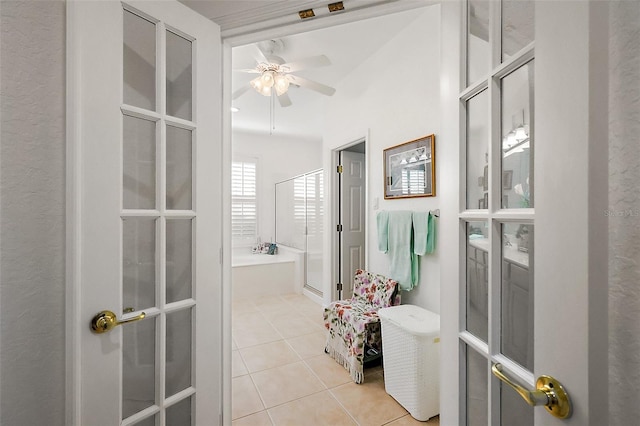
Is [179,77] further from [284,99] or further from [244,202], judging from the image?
[244,202]

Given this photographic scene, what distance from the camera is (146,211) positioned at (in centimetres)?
103

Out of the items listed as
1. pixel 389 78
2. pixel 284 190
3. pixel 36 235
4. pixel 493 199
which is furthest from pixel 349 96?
pixel 36 235

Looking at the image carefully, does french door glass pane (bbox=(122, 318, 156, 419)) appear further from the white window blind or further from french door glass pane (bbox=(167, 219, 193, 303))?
the white window blind

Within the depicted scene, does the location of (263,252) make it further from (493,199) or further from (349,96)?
(493,199)

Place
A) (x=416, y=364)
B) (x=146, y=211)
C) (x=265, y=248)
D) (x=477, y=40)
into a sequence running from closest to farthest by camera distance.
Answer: (x=477, y=40) → (x=146, y=211) → (x=416, y=364) → (x=265, y=248)

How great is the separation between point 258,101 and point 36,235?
3.35 meters

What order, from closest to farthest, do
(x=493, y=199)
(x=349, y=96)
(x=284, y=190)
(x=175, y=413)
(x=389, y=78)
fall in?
(x=493, y=199) < (x=175, y=413) < (x=389, y=78) < (x=349, y=96) < (x=284, y=190)

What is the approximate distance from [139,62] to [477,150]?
3.97ft

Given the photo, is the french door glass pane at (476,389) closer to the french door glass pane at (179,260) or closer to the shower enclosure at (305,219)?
the french door glass pane at (179,260)

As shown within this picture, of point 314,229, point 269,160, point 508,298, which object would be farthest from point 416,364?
point 269,160

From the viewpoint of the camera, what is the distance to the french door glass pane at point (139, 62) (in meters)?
1.00

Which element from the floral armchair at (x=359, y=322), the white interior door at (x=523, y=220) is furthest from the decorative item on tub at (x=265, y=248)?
the white interior door at (x=523, y=220)

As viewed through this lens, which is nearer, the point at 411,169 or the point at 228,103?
the point at 228,103

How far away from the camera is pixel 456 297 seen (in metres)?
0.91
